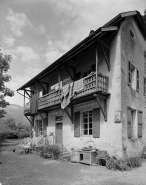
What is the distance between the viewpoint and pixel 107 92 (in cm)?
929

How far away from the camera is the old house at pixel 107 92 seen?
8.77 meters

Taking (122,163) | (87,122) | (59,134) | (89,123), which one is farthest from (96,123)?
(59,134)

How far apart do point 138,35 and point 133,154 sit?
815 centimetres

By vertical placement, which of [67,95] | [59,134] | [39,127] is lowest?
[59,134]

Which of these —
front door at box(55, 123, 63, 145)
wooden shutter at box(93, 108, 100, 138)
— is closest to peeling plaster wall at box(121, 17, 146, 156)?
wooden shutter at box(93, 108, 100, 138)

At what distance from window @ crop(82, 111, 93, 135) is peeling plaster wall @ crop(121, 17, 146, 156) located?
7.63 ft

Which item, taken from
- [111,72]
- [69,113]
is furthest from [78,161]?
[111,72]

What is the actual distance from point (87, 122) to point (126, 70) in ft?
12.9

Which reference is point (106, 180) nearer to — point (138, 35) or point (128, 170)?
point (128, 170)

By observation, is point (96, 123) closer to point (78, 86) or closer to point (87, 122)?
point (87, 122)

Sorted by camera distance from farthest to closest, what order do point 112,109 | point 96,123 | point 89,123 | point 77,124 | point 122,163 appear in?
point 77,124, point 89,123, point 96,123, point 112,109, point 122,163

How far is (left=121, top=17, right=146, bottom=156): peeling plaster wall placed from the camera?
9.05 m

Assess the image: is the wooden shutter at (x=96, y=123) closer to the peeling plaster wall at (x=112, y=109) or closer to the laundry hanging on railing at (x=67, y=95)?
the peeling plaster wall at (x=112, y=109)

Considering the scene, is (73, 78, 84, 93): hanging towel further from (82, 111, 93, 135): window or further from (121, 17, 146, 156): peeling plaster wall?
(121, 17, 146, 156): peeling plaster wall
